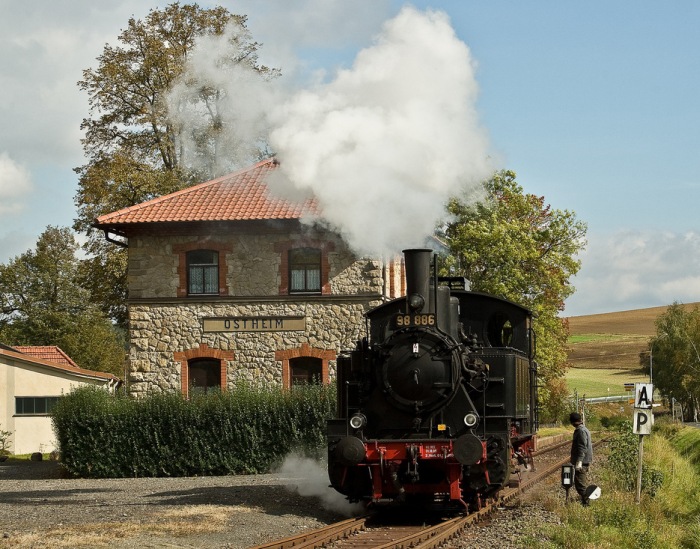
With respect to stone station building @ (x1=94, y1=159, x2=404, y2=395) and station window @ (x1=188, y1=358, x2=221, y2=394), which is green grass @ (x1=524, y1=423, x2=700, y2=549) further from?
station window @ (x1=188, y1=358, x2=221, y2=394)

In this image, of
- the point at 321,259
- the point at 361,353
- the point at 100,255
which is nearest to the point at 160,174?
the point at 100,255

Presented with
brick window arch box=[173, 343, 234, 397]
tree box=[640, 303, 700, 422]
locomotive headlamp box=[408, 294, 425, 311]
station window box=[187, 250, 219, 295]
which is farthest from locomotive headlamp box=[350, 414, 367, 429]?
tree box=[640, 303, 700, 422]

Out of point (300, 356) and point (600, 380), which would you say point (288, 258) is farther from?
point (600, 380)

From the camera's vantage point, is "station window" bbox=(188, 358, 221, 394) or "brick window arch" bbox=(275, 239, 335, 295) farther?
"station window" bbox=(188, 358, 221, 394)

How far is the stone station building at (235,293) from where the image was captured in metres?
27.4

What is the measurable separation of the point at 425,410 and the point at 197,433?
12.7 m

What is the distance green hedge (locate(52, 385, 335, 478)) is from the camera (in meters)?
24.8

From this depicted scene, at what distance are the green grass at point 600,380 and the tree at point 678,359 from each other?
2.11m

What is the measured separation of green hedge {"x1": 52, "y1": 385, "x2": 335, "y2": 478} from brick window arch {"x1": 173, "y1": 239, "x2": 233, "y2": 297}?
3387 millimetres

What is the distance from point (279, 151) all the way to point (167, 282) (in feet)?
34.0

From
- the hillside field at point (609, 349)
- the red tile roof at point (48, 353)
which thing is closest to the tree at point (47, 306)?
the red tile roof at point (48, 353)

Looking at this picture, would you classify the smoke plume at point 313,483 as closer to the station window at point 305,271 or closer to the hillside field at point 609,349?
the station window at point 305,271

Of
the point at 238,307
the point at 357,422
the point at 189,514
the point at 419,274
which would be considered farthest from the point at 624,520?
the point at 238,307

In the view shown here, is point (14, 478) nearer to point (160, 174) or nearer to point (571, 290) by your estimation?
point (160, 174)
